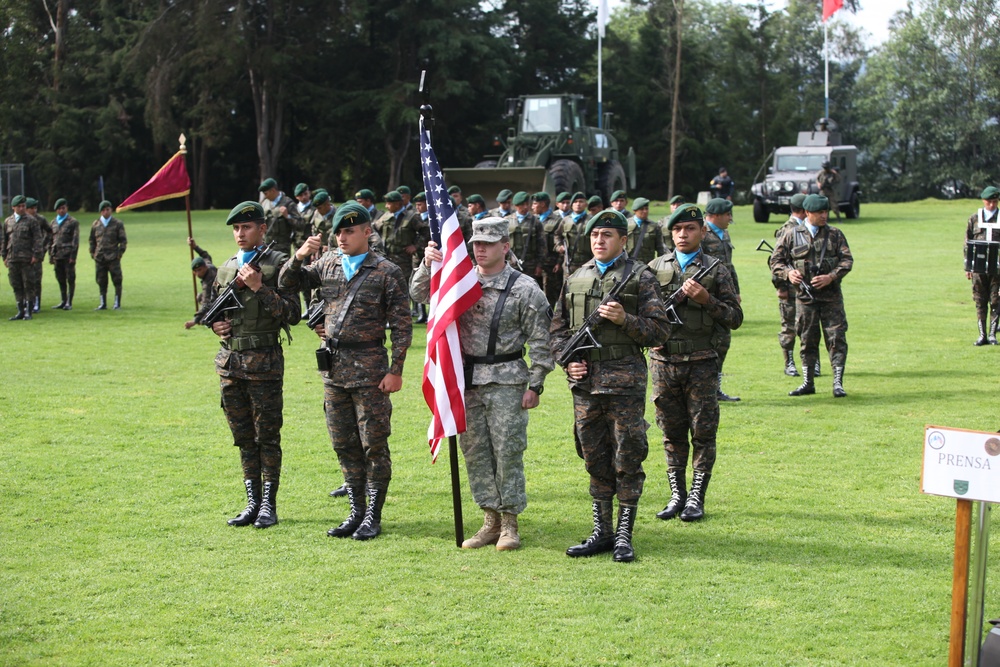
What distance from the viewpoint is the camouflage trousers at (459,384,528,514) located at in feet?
23.1

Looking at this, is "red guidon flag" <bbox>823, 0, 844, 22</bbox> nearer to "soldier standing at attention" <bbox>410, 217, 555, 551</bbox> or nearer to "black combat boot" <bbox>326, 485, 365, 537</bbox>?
"soldier standing at attention" <bbox>410, 217, 555, 551</bbox>

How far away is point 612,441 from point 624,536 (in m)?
0.57

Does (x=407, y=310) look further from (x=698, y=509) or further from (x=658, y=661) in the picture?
(x=658, y=661)

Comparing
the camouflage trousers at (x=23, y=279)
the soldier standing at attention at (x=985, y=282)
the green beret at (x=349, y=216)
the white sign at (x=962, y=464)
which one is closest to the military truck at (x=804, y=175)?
the soldier standing at attention at (x=985, y=282)

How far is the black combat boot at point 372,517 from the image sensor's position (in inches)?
292

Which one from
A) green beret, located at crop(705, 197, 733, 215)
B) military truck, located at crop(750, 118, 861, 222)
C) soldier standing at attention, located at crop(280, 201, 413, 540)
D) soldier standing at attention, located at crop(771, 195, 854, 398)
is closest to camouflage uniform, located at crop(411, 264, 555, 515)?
soldier standing at attention, located at crop(280, 201, 413, 540)

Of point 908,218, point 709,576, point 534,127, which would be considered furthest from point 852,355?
point 908,218

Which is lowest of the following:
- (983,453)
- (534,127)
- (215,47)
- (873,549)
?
(873,549)

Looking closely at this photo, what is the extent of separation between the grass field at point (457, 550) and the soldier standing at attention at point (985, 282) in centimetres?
191

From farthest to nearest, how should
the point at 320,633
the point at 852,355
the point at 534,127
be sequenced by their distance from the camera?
the point at 534,127 < the point at 852,355 < the point at 320,633

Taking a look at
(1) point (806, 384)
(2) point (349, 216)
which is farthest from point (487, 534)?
(1) point (806, 384)

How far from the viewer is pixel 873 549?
23.1 feet

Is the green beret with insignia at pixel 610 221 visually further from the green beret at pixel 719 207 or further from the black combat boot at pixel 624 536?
the green beret at pixel 719 207

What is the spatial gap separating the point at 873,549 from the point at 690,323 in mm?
1849
